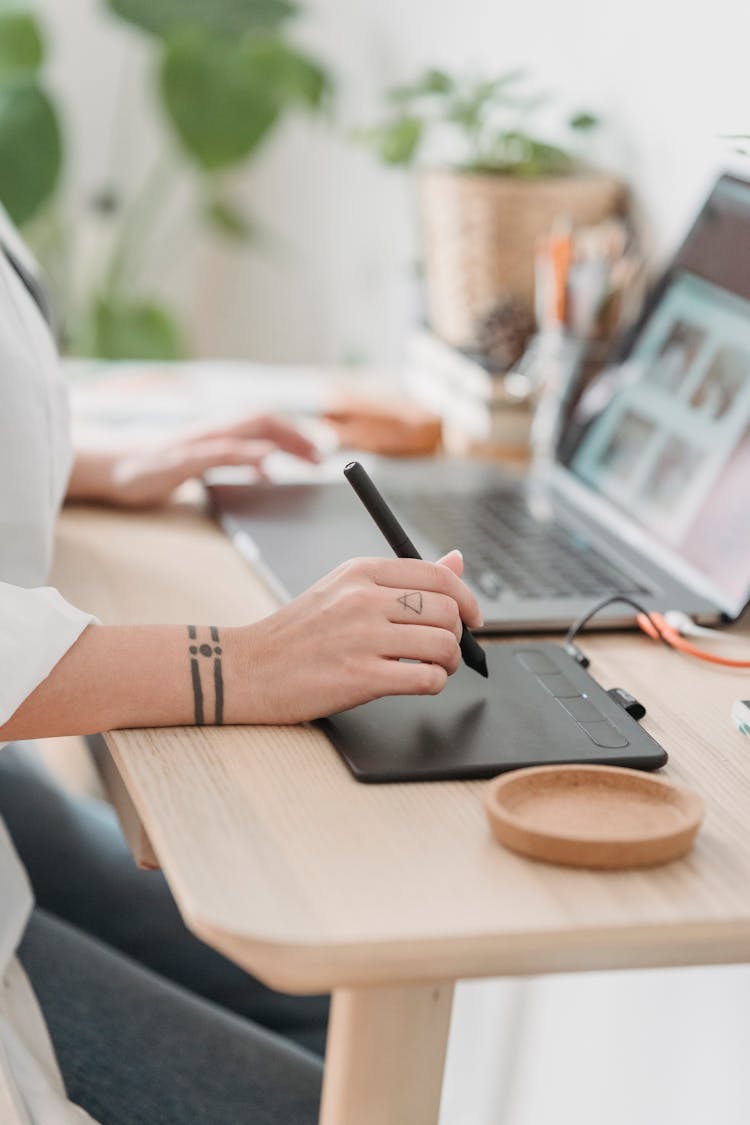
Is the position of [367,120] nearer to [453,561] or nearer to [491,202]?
[491,202]

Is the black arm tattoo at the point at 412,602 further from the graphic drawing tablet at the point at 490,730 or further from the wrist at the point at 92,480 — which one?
the wrist at the point at 92,480

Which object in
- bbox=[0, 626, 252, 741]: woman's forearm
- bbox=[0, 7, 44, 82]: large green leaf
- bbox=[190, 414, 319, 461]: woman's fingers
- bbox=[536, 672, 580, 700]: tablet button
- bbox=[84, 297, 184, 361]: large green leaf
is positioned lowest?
bbox=[84, 297, 184, 361]: large green leaf

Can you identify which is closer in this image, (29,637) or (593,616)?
(29,637)

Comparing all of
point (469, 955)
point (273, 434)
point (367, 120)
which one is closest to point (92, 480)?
point (273, 434)

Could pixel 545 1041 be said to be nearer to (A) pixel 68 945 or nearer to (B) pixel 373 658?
(A) pixel 68 945

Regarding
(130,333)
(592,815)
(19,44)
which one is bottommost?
(130,333)

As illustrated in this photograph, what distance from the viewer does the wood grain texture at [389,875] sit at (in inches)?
21.5

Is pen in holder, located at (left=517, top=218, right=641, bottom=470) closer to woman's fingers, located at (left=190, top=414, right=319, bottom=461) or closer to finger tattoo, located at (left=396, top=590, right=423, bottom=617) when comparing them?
woman's fingers, located at (left=190, top=414, right=319, bottom=461)

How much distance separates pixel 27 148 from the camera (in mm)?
2260

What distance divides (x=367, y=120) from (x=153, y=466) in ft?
4.98

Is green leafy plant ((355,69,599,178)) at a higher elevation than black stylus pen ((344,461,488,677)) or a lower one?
higher

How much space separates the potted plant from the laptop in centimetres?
26

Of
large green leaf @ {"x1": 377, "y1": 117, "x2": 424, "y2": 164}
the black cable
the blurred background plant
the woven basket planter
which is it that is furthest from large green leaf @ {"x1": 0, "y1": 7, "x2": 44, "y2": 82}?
the black cable

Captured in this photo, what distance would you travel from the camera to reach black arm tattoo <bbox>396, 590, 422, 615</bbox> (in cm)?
74
